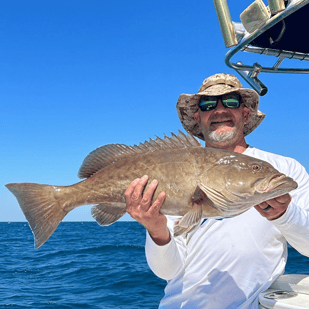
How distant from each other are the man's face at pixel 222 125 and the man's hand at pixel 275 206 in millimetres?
957

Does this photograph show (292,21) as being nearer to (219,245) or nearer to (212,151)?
(212,151)

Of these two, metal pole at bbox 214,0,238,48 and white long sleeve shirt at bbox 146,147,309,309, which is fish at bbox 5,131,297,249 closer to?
white long sleeve shirt at bbox 146,147,309,309

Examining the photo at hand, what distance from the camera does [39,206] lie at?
106 inches

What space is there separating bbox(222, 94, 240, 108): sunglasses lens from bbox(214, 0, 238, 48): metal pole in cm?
158

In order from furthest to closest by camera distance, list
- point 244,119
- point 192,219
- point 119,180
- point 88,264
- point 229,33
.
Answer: point 88,264 < point 229,33 < point 244,119 < point 119,180 < point 192,219

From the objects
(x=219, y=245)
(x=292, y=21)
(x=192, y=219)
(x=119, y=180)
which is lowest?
(x=219, y=245)

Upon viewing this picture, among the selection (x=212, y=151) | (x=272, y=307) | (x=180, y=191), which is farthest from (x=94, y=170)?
(x=272, y=307)

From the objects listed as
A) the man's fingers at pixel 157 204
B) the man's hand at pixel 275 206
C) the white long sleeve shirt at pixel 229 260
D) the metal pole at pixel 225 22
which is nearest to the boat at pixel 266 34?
the metal pole at pixel 225 22

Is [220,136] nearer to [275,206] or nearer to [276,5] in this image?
[275,206]

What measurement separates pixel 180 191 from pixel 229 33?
299 centimetres

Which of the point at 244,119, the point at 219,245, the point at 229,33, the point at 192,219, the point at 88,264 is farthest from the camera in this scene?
the point at 88,264

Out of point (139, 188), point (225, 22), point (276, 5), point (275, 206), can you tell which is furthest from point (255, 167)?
point (225, 22)

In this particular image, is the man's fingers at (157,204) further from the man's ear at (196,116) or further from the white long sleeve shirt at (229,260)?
the man's ear at (196,116)

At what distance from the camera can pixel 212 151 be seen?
2656 millimetres
